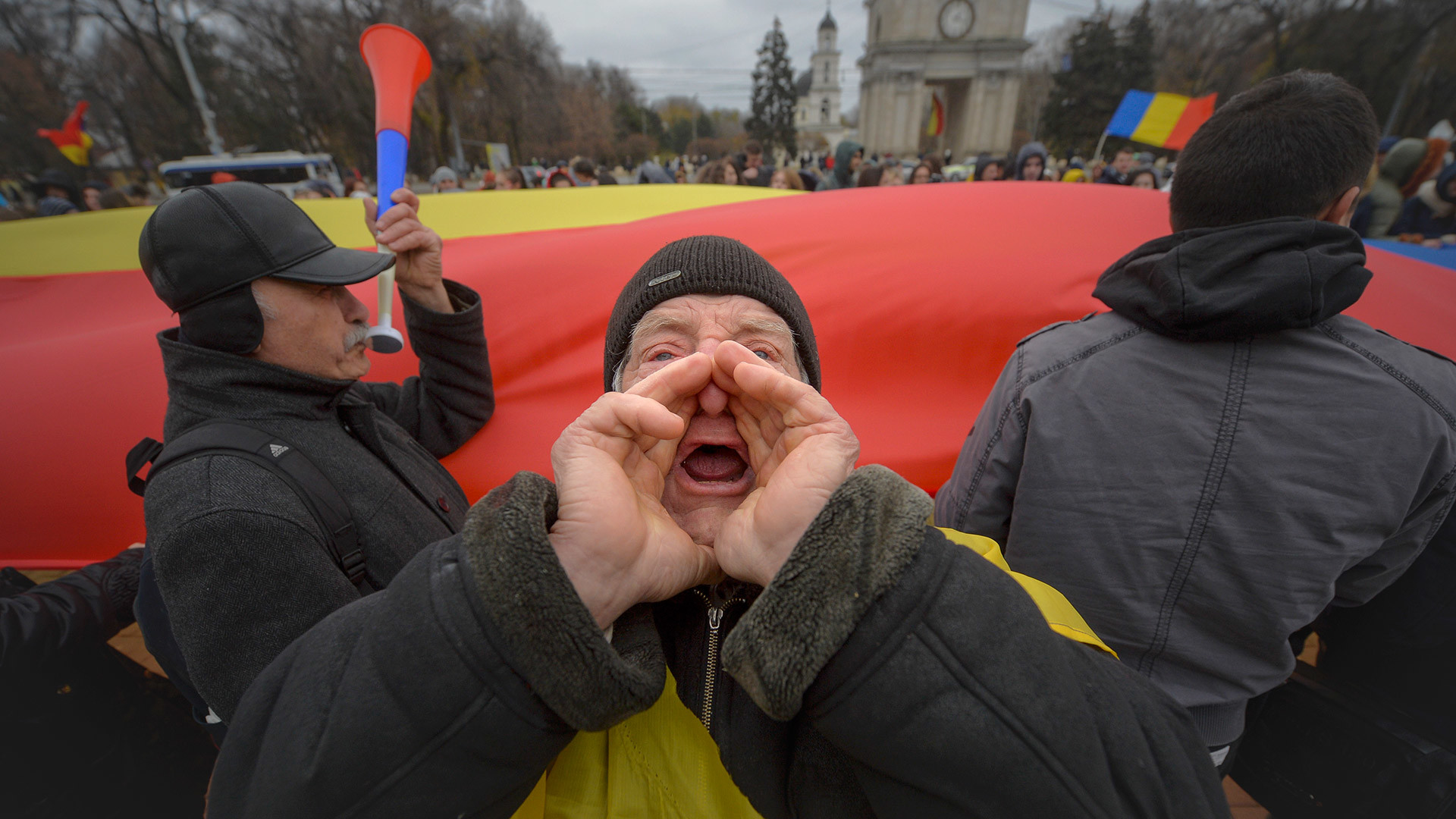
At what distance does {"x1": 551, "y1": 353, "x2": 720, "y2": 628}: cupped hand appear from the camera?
3.19 ft

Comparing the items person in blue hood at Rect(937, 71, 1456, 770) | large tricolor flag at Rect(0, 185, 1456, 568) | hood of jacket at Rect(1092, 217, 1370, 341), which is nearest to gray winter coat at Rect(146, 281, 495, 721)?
large tricolor flag at Rect(0, 185, 1456, 568)

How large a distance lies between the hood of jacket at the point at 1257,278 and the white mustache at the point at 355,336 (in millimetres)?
2365

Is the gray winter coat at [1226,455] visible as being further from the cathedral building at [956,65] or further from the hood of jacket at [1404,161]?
the cathedral building at [956,65]

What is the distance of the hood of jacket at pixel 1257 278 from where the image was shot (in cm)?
127

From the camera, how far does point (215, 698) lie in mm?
1258

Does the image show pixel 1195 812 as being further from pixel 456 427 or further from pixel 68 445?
pixel 68 445

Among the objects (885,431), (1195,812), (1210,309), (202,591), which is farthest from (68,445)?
(1210,309)

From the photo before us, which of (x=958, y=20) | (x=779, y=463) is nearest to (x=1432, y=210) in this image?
(x=779, y=463)

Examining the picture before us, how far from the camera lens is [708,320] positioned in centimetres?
149

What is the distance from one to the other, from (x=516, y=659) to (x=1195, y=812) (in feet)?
3.58

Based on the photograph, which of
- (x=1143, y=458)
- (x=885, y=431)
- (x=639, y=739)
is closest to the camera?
(x=639, y=739)

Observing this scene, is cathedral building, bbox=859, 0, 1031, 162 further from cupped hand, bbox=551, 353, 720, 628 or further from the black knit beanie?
cupped hand, bbox=551, 353, 720, 628

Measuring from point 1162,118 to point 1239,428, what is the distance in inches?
298

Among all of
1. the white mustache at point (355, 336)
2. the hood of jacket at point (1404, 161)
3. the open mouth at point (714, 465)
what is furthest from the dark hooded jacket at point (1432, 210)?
the white mustache at point (355, 336)
